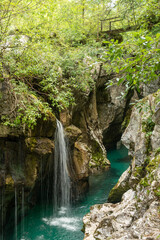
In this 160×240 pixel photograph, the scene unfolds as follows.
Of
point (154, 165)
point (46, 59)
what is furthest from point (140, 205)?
point (46, 59)

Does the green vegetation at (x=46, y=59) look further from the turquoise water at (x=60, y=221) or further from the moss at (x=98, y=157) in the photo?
the moss at (x=98, y=157)

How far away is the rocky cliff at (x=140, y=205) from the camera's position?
13.2 feet

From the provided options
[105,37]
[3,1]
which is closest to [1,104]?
[3,1]

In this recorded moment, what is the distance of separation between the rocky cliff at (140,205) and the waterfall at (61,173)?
3522mm

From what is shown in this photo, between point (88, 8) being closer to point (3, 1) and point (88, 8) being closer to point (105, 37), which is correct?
point (105, 37)

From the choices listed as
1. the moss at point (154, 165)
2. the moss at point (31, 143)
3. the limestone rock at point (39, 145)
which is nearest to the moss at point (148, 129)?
the moss at point (154, 165)

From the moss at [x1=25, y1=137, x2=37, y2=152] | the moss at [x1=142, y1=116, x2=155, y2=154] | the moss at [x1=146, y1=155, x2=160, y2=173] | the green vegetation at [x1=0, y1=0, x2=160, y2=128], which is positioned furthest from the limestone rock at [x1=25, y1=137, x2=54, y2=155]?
the moss at [x1=146, y1=155, x2=160, y2=173]

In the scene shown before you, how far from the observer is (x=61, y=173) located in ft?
34.4

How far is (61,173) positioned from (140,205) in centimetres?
617

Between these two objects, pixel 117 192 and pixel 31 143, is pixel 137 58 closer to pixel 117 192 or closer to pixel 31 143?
pixel 31 143

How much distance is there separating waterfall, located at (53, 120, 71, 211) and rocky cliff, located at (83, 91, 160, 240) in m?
3.52

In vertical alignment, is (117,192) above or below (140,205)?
below

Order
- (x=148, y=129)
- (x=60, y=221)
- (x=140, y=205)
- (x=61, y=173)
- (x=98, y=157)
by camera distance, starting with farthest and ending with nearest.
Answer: (x=98, y=157), (x=61, y=173), (x=60, y=221), (x=148, y=129), (x=140, y=205)

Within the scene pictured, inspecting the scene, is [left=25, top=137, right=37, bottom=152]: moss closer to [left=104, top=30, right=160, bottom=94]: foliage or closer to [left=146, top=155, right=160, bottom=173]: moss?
[left=146, top=155, right=160, bottom=173]: moss
